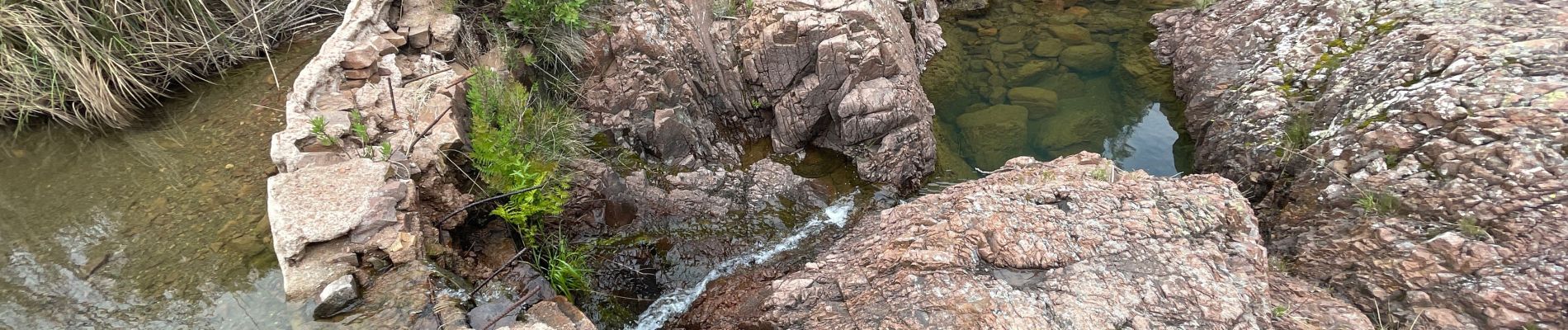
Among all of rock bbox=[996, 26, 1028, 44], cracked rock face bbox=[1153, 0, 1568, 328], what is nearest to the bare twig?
cracked rock face bbox=[1153, 0, 1568, 328]

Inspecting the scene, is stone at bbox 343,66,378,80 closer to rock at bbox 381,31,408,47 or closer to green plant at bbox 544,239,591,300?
rock at bbox 381,31,408,47

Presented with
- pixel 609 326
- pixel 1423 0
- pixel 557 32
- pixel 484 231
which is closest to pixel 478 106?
pixel 484 231

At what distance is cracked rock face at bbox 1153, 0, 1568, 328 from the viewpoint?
3.78 metres

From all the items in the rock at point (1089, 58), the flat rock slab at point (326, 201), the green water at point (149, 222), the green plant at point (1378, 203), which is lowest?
the rock at point (1089, 58)

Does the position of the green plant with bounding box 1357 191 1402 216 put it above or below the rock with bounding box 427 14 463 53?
below

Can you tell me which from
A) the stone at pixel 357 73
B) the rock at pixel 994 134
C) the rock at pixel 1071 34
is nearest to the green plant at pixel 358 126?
the stone at pixel 357 73

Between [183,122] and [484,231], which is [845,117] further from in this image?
[183,122]

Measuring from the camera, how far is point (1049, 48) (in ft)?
29.8

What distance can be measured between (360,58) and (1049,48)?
806 centimetres

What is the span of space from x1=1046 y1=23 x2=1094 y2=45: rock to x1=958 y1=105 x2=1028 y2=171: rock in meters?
2.16

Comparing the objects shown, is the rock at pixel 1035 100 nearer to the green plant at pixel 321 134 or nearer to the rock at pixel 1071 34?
the rock at pixel 1071 34

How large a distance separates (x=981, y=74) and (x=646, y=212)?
17.1 feet

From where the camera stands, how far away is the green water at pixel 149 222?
3.04 metres

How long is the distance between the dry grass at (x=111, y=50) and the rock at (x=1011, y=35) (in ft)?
27.1
